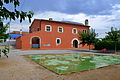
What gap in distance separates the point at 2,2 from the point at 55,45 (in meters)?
27.7

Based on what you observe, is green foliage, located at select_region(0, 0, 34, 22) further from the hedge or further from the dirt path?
the hedge

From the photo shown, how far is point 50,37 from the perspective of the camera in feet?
93.2

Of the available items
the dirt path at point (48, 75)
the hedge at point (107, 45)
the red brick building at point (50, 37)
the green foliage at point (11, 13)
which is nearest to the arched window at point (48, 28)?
the red brick building at point (50, 37)

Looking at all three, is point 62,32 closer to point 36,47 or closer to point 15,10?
point 36,47

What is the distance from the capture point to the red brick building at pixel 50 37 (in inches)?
1029

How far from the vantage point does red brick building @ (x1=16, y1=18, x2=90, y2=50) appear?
1029 inches

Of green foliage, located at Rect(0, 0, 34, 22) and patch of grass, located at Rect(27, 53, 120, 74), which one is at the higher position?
green foliage, located at Rect(0, 0, 34, 22)

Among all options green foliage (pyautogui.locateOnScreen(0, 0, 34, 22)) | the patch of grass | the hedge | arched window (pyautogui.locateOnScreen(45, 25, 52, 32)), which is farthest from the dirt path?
arched window (pyautogui.locateOnScreen(45, 25, 52, 32))

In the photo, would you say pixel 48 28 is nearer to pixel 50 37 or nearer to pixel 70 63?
pixel 50 37

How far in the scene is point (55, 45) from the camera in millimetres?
28938

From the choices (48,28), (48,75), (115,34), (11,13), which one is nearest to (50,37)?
(48,28)

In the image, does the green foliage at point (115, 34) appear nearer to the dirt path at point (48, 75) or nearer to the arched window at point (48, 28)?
the arched window at point (48, 28)

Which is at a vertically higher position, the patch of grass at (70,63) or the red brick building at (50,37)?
the red brick building at (50,37)

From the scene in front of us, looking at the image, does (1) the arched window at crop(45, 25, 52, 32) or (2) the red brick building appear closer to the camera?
(2) the red brick building
